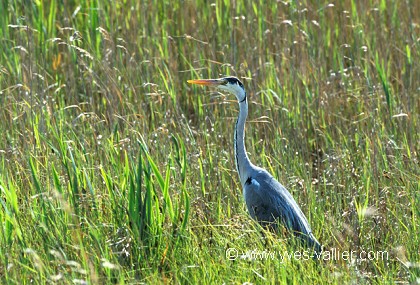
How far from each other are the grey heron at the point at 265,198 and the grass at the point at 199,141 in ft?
0.39

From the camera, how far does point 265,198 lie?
14.7 ft

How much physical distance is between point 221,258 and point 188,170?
3.58ft

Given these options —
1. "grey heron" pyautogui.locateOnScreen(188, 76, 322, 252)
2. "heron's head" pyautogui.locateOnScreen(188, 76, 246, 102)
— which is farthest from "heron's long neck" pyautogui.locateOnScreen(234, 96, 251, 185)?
"heron's head" pyautogui.locateOnScreen(188, 76, 246, 102)

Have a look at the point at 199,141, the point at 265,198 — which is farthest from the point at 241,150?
the point at 199,141

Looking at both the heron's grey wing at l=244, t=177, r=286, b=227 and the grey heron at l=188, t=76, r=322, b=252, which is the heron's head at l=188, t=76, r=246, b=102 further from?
the heron's grey wing at l=244, t=177, r=286, b=227

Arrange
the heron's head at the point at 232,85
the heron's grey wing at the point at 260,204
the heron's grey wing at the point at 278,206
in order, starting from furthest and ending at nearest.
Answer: the heron's head at the point at 232,85, the heron's grey wing at the point at 260,204, the heron's grey wing at the point at 278,206

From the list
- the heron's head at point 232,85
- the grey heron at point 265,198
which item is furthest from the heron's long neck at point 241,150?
the heron's head at point 232,85

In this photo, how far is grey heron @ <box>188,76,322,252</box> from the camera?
169 inches

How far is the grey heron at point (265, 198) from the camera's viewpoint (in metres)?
4.29

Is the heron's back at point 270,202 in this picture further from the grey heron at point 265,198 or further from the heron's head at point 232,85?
the heron's head at point 232,85

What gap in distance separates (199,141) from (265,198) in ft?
2.80

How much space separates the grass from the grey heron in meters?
0.12

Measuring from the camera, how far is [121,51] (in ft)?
20.2

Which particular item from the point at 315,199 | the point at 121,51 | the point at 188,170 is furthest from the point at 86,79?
the point at 315,199
